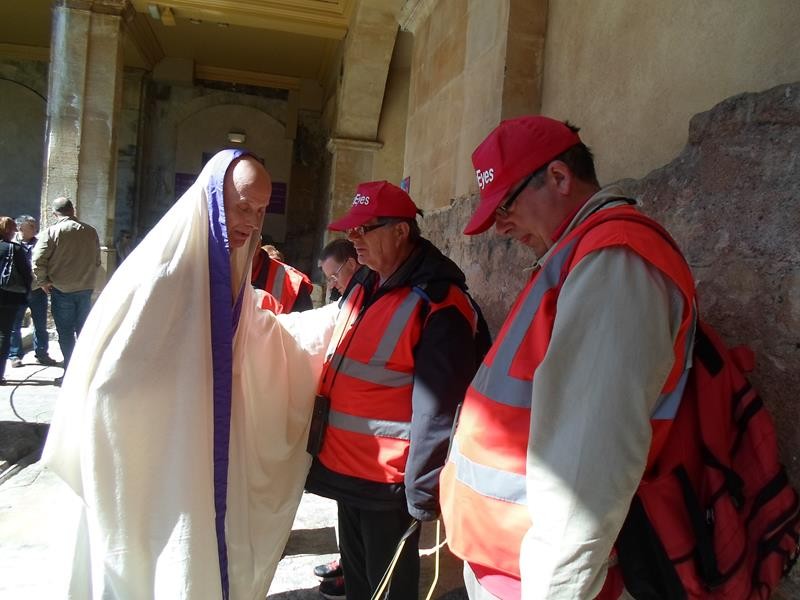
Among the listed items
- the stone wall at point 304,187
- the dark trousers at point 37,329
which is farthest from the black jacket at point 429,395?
the stone wall at point 304,187

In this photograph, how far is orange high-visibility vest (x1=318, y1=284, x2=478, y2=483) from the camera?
5.96 feet

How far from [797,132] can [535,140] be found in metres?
0.54

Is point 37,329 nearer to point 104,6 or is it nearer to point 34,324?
point 34,324

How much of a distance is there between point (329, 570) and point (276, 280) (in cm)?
171

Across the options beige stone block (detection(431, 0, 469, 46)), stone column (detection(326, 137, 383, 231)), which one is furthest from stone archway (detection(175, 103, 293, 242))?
beige stone block (detection(431, 0, 469, 46))

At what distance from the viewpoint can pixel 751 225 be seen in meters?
1.32

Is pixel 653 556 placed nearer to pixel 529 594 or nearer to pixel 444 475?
pixel 529 594

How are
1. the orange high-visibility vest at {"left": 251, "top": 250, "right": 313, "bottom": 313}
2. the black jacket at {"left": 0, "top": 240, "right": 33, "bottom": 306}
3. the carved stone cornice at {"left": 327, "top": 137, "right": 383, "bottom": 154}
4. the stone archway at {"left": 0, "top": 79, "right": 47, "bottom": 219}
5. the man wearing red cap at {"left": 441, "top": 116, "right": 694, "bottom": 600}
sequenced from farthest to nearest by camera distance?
the stone archway at {"left": 0, "top": 79, "right": 47, "bottom": 219} → the carved stone cornice at {"left": 327, "top": 137, "right": 383, "bottom": 154} → the black jacket at {"left": 0, "top": 240, "right": 33, "bottom": 306} → the orange high-visibility vest at {"left": 251, "top": 250, "right": 313, "bottom": 313} → the man wearing red cap at {"left": 441, "top": 116, "right": 694, "bottom": 600}

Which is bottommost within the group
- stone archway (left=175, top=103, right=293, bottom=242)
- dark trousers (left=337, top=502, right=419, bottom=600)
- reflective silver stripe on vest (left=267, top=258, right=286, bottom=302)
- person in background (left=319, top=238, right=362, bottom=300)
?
dark trousers (left=337, top=502, right=419, bottom=600)

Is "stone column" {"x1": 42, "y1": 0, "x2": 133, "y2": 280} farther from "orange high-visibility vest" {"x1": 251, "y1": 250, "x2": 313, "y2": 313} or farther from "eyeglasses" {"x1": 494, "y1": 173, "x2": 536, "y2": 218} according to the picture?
"eyeglasses" {"x1": 494, "y1": 173, "x2": 536, "y2": 218}

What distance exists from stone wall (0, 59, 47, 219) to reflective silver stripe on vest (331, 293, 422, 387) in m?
13.6

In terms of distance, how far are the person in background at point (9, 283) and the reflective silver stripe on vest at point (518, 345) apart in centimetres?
572

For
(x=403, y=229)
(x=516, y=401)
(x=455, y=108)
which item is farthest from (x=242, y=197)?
(x=455, y=108)

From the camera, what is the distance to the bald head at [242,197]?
71.7 inches
